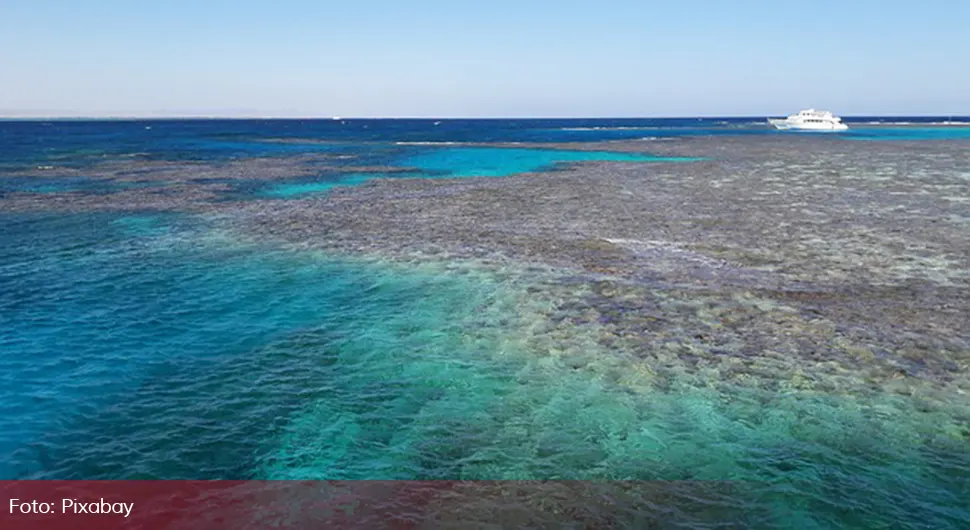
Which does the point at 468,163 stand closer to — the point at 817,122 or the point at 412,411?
the point at 412,411

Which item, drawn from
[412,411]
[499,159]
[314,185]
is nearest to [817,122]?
[499,159]

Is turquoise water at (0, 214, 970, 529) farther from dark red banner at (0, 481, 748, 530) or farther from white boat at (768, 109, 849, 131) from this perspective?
white boat at (768, 109, 849, 131)

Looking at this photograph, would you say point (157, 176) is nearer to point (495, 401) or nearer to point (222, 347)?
point (222, 347)

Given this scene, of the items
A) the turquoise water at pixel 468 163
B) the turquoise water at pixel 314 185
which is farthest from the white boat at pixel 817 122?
the turquoise water at pixel 314 185

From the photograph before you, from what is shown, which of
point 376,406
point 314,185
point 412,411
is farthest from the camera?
point 314,185

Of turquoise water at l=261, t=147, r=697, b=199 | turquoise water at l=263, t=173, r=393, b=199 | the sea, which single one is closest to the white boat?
turquoise water at l=261, t=147, r=697, b=199

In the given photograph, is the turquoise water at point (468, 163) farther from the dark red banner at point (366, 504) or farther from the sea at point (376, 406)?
the dark red banner at point (366, 504)
